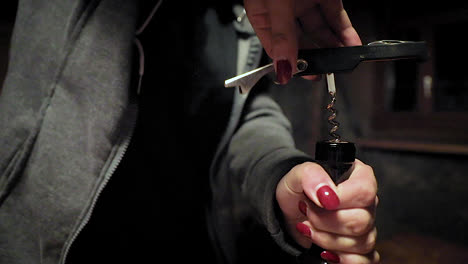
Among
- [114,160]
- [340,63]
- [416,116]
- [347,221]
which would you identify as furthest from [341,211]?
[416,116]

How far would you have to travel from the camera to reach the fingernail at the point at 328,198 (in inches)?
12.2

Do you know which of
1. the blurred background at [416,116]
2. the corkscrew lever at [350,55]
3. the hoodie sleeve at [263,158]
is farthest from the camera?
the blurred background at [416,116]

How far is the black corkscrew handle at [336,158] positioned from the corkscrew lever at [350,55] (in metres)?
0.08

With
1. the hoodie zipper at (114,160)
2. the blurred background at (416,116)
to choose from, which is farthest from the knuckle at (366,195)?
the blurred background at (416,116)

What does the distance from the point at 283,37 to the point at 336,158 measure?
5.5 inches

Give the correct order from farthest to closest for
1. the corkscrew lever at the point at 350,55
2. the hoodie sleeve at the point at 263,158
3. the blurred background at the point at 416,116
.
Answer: the blurred background at the point at 416,116, the hoodie sleeve at the point at 263,158, the corkscrew lever at the point at 350,55

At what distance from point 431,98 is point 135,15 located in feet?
6.02

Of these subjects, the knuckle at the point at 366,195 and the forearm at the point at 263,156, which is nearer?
the knuckle at the point at 366,195

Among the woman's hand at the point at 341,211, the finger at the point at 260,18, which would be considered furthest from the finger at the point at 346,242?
the finger at the point at 260,18

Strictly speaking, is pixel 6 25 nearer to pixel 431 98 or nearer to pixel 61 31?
pixel 61 31

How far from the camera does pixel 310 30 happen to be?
380mm

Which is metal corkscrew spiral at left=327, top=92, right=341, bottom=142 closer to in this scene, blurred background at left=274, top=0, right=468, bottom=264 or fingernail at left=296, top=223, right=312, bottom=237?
fingernail at left=296, top=223, right=312, bottom=237

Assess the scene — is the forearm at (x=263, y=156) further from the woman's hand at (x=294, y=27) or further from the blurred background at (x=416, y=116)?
the blurred background at (x=416, y=116)

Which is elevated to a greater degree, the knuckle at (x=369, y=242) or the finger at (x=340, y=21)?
the finger at (x=340, y=21)
